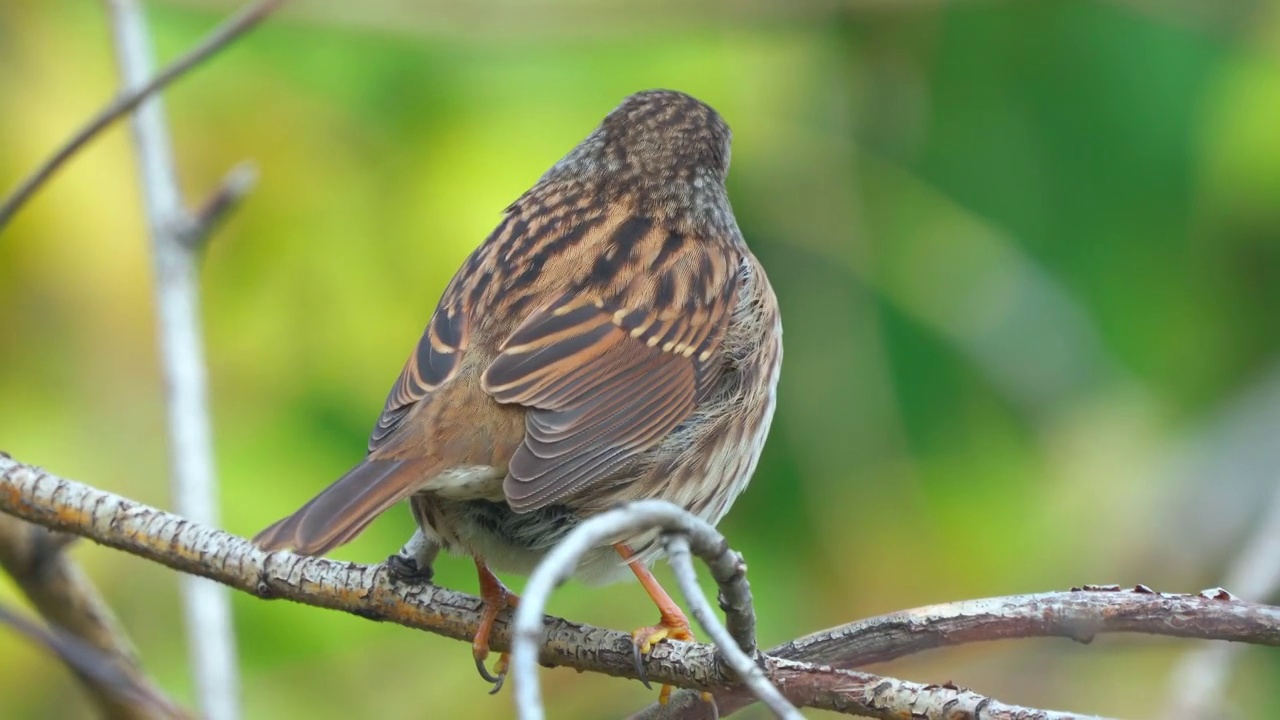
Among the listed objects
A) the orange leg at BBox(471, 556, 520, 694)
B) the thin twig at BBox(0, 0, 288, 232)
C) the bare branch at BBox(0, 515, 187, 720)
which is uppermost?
the thin twig at BBox(0, 0, 288, 232)

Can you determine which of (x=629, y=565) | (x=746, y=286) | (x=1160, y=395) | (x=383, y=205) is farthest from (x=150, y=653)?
(x=1160, y=395)

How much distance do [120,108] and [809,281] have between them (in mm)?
2909

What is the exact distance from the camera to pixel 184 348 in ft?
11.2

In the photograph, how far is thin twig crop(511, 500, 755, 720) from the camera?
1.71m

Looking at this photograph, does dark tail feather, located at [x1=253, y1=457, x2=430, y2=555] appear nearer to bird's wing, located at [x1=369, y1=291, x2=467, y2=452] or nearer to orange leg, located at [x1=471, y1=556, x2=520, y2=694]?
bird's wing, located at [x1=369, y1=291, x2=467, y2=452]

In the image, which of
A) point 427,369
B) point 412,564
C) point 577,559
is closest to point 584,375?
point 427,369

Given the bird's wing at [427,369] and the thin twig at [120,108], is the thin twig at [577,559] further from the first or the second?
the thin twig at [120,108]

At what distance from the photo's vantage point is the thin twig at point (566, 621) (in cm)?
239

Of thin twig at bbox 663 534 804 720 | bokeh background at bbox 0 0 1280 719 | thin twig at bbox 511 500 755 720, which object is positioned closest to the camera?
thin twig at bbox 511 500 755 720

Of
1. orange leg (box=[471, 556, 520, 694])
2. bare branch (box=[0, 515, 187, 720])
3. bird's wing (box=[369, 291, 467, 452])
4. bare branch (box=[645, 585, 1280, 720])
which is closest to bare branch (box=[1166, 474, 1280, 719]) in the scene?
bare branch (box=[645, 585, 1280, 720])

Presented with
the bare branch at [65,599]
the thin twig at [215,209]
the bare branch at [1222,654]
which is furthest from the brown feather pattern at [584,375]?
the bare branch at [1222,654]

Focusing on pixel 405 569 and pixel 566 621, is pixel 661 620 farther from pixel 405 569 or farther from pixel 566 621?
pixel 405 569

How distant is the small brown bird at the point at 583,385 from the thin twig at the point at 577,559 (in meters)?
0.44

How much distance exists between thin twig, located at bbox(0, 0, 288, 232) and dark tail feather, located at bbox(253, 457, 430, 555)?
86cm
